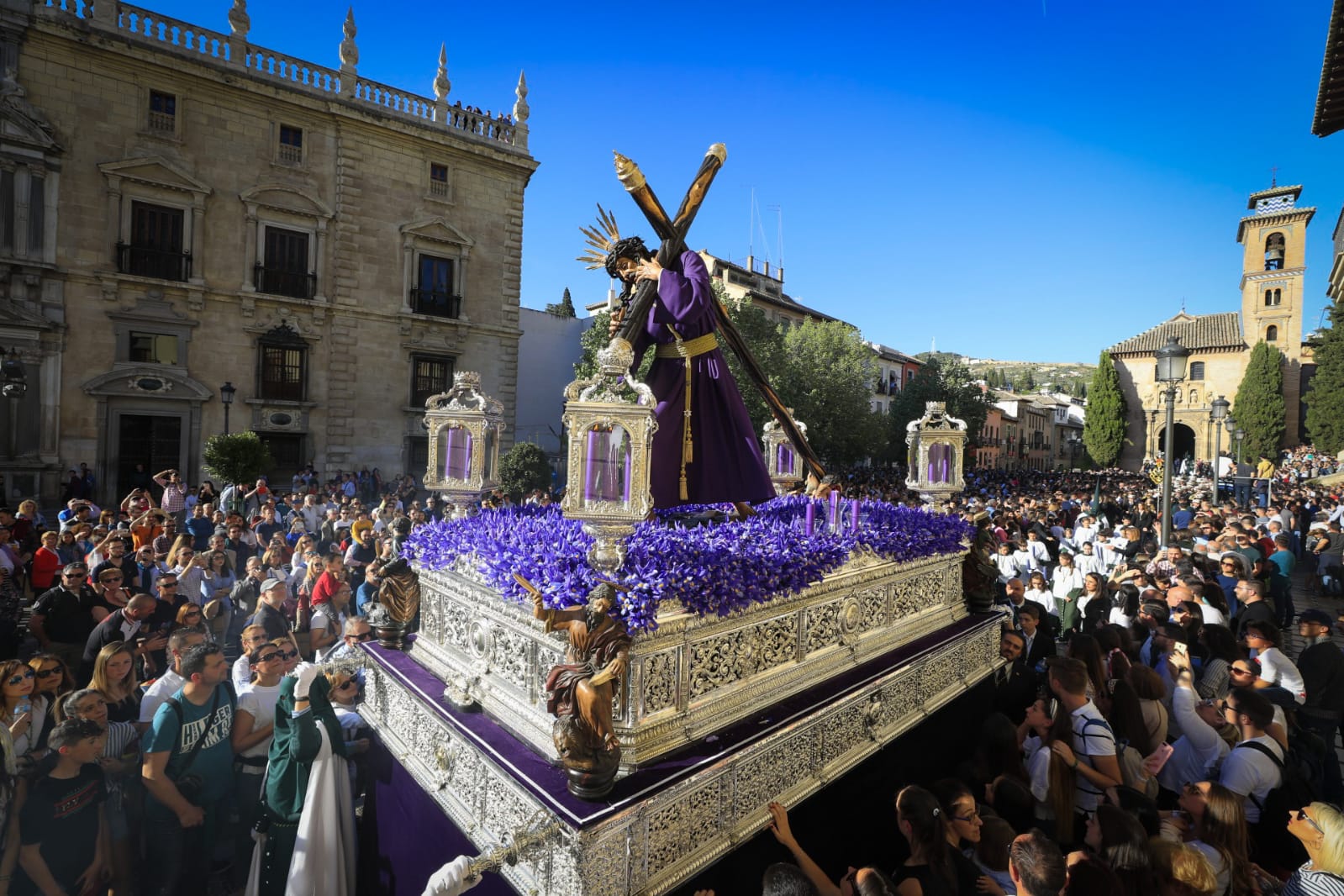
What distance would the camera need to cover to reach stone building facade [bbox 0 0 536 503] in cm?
1705

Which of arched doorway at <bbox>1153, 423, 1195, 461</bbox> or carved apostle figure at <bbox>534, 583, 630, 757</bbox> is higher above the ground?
arched doorway at <bbox>1153, 423, 1195, 461</bbox>

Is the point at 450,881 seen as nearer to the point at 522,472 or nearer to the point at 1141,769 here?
the point at 1141,769

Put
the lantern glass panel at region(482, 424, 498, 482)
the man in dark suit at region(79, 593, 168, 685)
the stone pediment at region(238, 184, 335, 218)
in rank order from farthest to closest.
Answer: the stone pediment at region(238, 184, 335, 218), the lantern glass panel at region(482, 424, 498, 482), the man in dark suit at region(79, 593, 168, 685)

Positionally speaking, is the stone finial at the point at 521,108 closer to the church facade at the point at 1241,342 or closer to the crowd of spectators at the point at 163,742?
the crowd of spectators at the point at 163,742

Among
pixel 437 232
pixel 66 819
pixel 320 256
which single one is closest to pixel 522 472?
pixel 437 232

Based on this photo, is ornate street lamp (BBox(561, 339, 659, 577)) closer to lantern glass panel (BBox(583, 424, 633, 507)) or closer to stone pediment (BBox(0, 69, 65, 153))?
lantern glass panel (BBox(583, 424, 633, 507))

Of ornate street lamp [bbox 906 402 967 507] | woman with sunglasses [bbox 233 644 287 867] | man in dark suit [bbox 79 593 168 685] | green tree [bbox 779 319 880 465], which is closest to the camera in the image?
woman with sunglasses [bbox 233 644 287 867]

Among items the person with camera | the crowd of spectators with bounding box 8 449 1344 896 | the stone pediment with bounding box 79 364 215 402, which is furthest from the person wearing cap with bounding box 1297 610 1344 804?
the stone pediment with bounding box 79 364 215 402

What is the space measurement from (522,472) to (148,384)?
10.7 m

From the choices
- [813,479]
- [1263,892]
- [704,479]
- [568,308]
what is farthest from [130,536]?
[568,308]

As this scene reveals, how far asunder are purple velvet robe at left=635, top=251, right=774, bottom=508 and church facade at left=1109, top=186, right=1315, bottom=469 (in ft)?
169

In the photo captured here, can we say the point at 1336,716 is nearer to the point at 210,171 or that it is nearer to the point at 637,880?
the point at 637,880

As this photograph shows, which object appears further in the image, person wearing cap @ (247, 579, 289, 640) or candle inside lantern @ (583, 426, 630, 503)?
person wearing cap @ (247, 579, 289, 640)

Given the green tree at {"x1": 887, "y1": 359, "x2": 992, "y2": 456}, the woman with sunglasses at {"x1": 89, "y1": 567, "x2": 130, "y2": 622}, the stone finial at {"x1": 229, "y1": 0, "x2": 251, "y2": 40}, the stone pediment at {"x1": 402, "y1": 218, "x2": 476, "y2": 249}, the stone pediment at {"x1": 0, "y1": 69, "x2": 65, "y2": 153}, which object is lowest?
the woman with sunglasses at {"x1": 89, "y1": 567, "x2": 130, "y2": 622}
